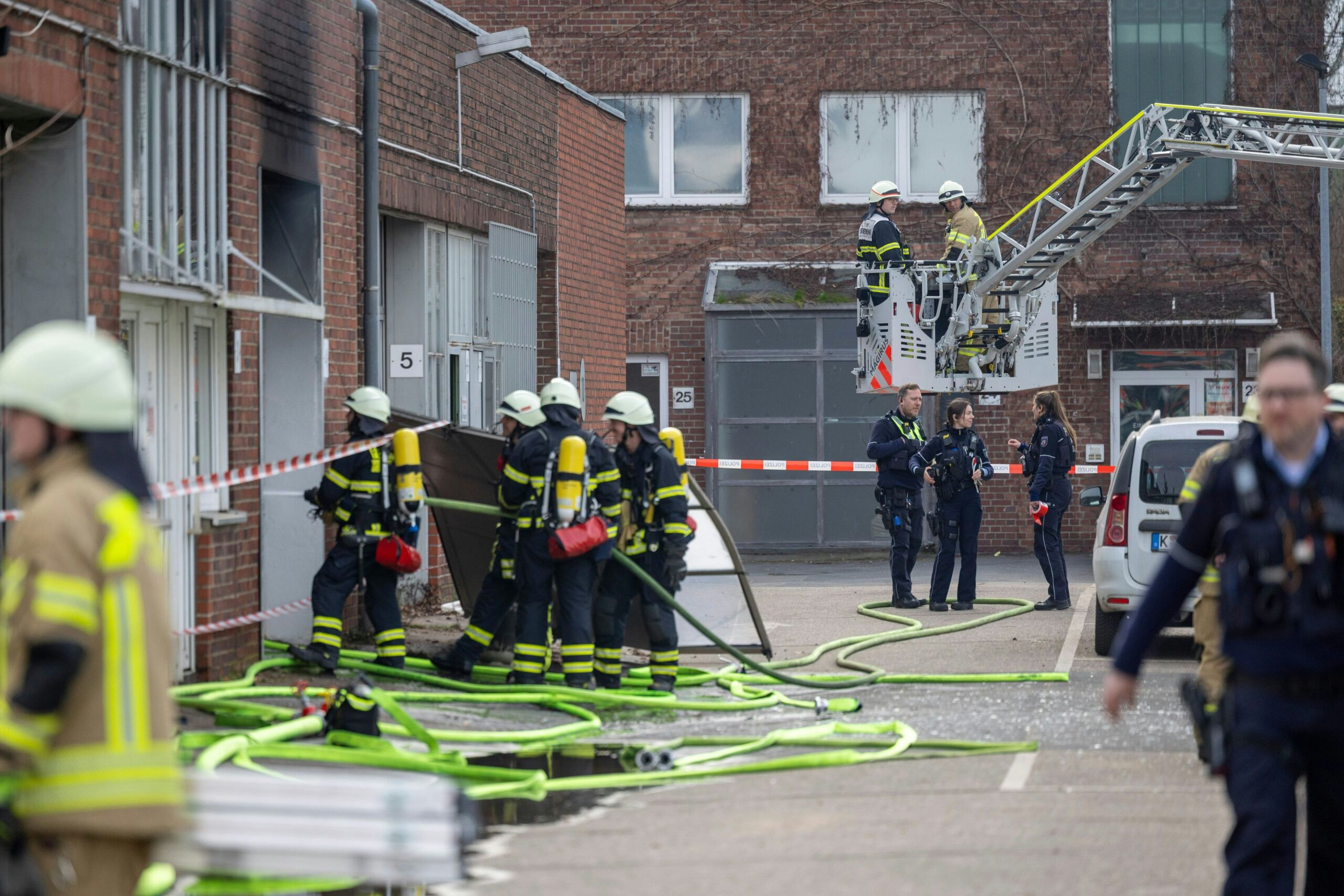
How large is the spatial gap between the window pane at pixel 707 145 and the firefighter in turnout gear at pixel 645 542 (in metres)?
13.4

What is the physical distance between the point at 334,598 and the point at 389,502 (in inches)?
26.9

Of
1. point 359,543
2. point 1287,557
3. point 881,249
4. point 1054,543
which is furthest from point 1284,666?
point 881,249

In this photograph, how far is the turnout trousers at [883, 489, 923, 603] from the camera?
16.2 m

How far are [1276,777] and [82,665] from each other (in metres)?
2.95

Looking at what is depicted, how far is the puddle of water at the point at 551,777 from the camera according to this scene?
7500mm

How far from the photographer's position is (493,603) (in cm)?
1152

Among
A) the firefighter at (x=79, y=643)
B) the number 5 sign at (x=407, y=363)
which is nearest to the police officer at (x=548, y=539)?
the number 5 sign at (x=407, y=363)

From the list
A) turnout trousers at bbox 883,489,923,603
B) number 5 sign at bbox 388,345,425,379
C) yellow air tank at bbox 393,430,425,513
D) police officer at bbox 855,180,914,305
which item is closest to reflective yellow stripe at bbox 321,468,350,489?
yellow air tank at bbox 393,430,425,513

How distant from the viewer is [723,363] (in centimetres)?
2383

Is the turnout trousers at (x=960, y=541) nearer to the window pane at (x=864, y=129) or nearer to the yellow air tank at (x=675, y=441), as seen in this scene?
the yellow air tank at (x=675, y=441)

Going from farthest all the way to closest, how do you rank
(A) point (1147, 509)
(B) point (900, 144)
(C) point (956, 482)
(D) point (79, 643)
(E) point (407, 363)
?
(B) point (900, 144)
(C) point (956, 482)
(E) point (407, 363)
(A) point (1147, 509)
(D) point (79, 643)

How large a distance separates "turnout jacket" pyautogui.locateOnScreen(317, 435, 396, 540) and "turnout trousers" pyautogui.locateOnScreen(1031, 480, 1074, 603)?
22.5 feet

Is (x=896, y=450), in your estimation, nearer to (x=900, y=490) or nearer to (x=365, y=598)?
(x=900, y=490)

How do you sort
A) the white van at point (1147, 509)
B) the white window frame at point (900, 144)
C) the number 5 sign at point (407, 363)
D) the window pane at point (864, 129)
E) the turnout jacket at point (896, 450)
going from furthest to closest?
the window pane at point (864, 129), the white window frame at point (900, 144), the turnout jacket at point (896, 450), the number 5 sign at point (407, 363), the white van at point (1147, 509)
